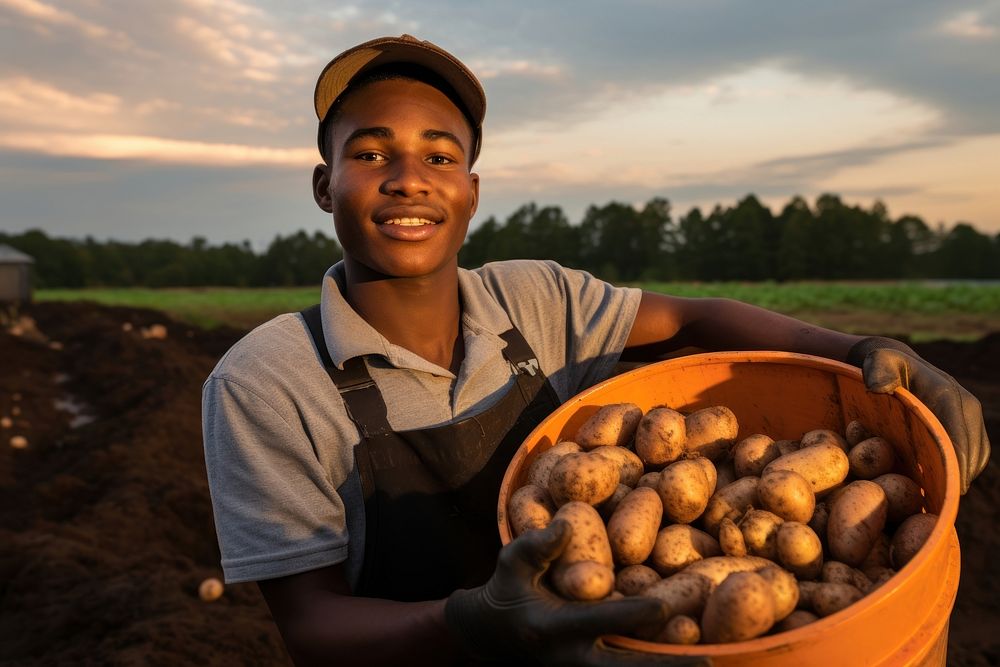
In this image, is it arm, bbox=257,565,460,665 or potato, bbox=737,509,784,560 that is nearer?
arm, bbox=257,565,460,665

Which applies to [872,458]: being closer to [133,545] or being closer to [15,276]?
[133,545]

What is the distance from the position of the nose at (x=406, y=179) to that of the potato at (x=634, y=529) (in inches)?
35.9

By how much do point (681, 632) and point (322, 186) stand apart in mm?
1537

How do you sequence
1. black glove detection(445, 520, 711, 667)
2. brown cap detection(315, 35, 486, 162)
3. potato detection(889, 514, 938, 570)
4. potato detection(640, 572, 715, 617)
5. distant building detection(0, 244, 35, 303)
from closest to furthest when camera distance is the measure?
black glove detection(445, 520, 711, 667)
potato detection(640, 572, 715, 617)
potato detection(889, 514, 938, 570)
brown cap detection(315, 35, 486, 162)
distant building detection(0, 244, 35, 303)

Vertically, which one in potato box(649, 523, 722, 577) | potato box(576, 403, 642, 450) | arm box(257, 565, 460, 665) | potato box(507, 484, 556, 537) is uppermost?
potato box(576, 403, 642, 450)

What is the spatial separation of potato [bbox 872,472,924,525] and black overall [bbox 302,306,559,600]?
35.7 inches

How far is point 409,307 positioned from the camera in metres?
2.17

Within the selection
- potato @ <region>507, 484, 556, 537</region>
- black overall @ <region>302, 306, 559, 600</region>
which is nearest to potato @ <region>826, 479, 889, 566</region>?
potato @ <region>507, 484, 556, 537</region>

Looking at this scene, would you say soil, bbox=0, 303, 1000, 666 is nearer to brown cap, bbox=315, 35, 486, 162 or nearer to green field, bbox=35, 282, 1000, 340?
brown cap, bbox=315, 35, 486, 162

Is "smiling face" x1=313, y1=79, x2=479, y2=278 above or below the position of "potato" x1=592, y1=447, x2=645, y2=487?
above

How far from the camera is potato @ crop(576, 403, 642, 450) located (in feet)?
6.42

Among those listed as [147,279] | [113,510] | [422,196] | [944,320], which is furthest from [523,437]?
[147,279]

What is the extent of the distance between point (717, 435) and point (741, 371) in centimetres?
20

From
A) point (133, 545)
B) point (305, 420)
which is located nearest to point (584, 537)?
point (305, 420)
